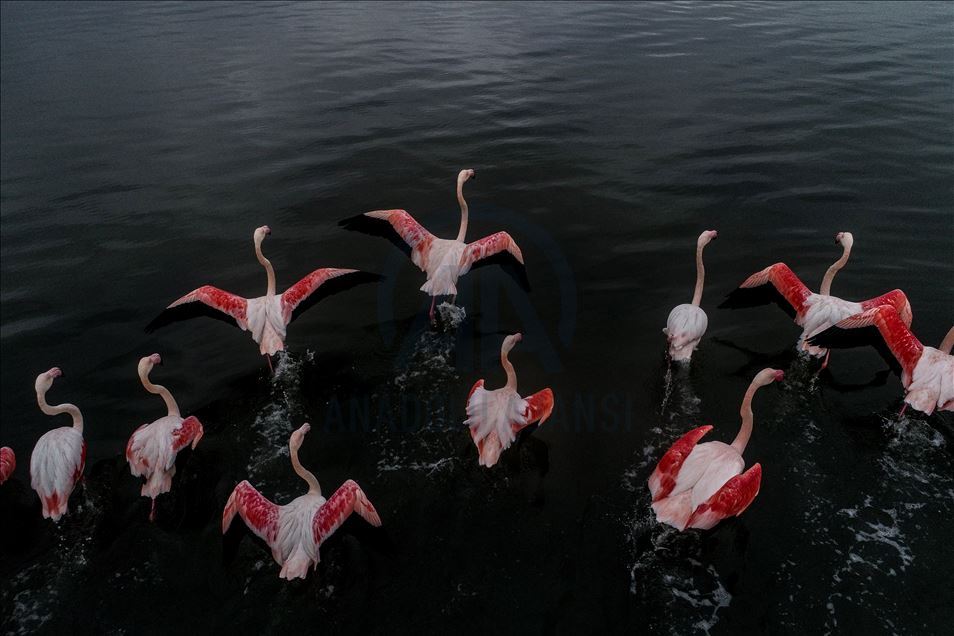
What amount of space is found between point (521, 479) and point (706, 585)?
6.92 feet

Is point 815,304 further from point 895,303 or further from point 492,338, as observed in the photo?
point 492,338

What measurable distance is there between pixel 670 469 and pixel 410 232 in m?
5.39

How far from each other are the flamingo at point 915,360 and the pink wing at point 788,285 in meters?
0.66

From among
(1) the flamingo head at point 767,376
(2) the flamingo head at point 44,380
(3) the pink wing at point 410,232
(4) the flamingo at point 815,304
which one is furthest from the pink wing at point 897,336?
(2) the flamingo head at point 44,380

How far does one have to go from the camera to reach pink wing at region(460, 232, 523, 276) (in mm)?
9109

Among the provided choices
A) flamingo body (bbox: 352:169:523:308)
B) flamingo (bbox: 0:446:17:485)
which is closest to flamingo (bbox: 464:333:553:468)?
flamingo body (bbox: 352:169:523:308)

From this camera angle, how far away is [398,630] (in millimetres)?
5367

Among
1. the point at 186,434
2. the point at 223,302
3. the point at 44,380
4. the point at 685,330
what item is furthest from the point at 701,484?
the point at 44,380

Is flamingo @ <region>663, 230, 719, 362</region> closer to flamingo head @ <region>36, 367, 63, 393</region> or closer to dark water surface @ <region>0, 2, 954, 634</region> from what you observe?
dark water surface @ <region>0, 2, 954, 634</region>

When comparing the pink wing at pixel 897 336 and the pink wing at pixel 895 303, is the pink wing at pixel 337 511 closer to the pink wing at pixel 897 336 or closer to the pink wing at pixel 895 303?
the pink wing at pixel 897 336

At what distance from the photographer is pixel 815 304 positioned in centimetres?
797

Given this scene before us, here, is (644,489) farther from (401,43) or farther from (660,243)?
(401,43)

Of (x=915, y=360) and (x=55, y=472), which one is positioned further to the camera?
(x=915, y=360)

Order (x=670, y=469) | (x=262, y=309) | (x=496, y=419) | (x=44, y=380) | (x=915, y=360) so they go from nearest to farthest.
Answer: (x=670, y=469)
(x=496, y=419)
(x=915, y=360)
(x=44, y=380)
(x=262, y=309)
